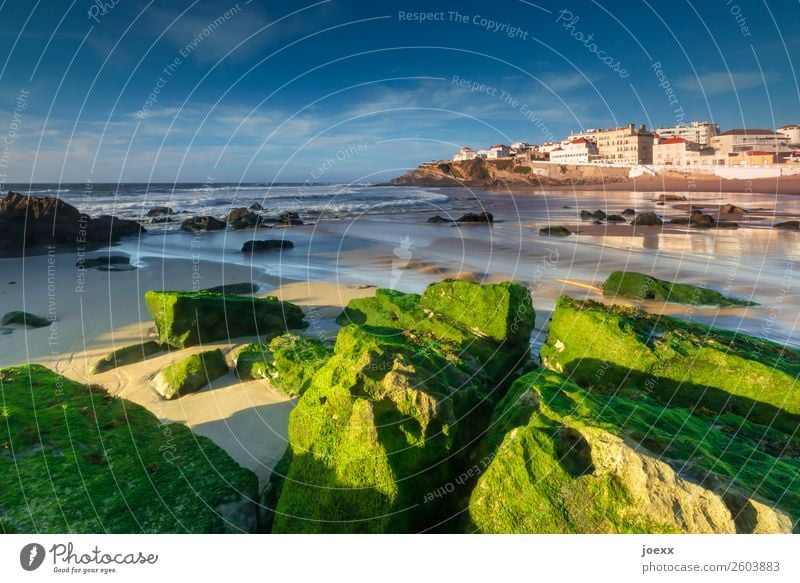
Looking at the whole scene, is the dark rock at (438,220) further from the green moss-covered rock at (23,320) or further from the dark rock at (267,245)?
the green moss-covered rock at (23,320)

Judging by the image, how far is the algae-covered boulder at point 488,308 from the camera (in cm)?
772

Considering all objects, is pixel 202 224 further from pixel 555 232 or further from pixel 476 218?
pixel 555 232

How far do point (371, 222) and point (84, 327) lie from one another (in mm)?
20626

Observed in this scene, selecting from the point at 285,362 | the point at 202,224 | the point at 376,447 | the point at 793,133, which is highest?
the point at 793,133

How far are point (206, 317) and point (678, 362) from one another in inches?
328

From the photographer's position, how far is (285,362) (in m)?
6.92

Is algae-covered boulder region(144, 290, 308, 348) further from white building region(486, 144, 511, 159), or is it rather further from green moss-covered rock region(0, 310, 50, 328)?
white building region(486, 144, 511, 159)

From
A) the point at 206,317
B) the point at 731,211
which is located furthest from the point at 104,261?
the point at 731,211

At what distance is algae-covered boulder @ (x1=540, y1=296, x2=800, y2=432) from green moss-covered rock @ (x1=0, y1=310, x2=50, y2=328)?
36.3 feet

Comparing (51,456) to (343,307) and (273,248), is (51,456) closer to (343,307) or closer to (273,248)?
(343,307)

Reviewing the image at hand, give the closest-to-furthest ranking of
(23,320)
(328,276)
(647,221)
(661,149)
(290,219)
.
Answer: (23,320) → (328,276) → (647,221) → (290,219) → (661,149)

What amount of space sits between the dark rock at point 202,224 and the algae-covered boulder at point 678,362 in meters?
24.7

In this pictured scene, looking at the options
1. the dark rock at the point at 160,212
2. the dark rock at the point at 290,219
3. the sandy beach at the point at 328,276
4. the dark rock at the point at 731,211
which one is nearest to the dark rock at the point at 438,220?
the sandy beach at the point at 328,276
